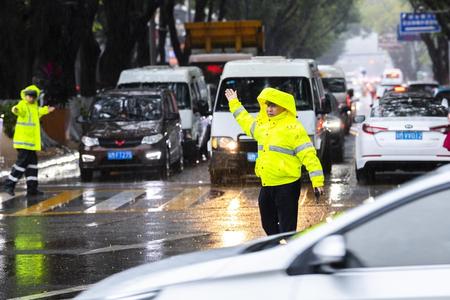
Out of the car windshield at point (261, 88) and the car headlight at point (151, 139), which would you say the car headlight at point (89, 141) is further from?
the car windshield at point (261, 88)

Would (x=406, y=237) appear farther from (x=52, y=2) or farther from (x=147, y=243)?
(x=52, y=2)

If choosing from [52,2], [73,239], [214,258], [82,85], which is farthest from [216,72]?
[214,258]

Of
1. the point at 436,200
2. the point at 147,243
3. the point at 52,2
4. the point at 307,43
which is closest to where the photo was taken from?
the point at 436,200

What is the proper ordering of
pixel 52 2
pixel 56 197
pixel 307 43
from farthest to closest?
pixel 307 43 → pixel 52 2 → pixel 56 197

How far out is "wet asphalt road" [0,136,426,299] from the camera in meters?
11.0

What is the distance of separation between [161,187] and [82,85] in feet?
56.3

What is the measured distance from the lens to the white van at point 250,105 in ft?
63.4

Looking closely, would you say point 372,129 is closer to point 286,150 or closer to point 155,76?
point 155,76

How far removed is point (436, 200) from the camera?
205 inches

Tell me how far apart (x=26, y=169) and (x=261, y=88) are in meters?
4.33

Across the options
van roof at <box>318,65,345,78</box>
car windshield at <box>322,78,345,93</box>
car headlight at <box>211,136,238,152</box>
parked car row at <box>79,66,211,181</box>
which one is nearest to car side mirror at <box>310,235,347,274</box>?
car headlight at <box>211,136,238,152</box>

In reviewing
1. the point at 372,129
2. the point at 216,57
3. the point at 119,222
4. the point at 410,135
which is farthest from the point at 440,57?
the point at 119,222

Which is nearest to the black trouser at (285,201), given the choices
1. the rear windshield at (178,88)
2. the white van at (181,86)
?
the white van at (181,86)

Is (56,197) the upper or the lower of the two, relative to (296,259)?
lower
